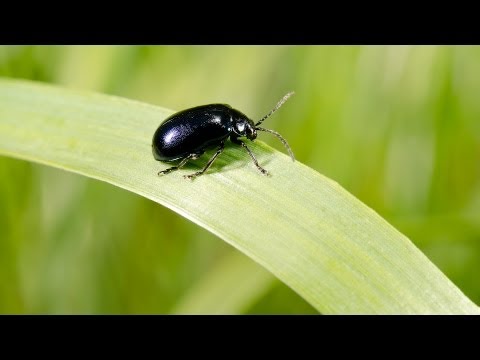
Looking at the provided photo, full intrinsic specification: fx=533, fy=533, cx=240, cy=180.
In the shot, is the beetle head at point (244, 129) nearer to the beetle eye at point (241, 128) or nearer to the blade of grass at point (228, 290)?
the beetle eye at point (241, 128)

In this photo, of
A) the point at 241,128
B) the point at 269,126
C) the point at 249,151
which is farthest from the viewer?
the point at 269,126

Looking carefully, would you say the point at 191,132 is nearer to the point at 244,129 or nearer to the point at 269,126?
the point at 244,129

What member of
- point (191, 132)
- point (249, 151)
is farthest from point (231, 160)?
point (191, 132)

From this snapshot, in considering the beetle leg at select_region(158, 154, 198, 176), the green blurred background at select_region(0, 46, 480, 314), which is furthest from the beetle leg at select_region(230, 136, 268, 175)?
the green blurred background at select_region(0, 46, 480, 314)

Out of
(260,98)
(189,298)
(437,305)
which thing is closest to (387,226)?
(437,305)

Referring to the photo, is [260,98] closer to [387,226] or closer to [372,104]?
[372,104]

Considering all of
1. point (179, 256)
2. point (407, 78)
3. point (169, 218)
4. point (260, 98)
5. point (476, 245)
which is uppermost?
point (260, 98)
